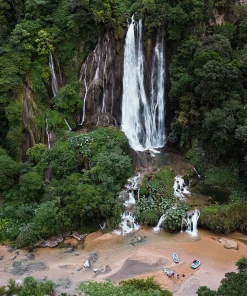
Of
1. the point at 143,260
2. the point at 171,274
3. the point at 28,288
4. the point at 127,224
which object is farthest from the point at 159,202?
the point at 28,288

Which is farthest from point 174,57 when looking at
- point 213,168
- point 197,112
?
point 213,168

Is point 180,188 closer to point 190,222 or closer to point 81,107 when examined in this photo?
point 190,222

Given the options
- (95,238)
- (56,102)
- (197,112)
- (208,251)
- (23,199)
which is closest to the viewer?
(208,251)

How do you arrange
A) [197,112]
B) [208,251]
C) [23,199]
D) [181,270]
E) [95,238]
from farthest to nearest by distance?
1. [197,112]
2. [23,199]
3. [95,238]
4. [208,251]
5. [181,270]

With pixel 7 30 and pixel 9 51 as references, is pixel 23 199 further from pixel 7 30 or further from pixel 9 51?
pixel 7 30

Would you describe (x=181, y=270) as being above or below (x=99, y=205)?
below

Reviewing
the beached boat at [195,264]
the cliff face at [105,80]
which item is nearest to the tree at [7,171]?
the cliff face at [105,80]

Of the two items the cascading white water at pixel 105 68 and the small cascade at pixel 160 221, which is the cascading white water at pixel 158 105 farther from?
the small cascade at pixel 160 221
